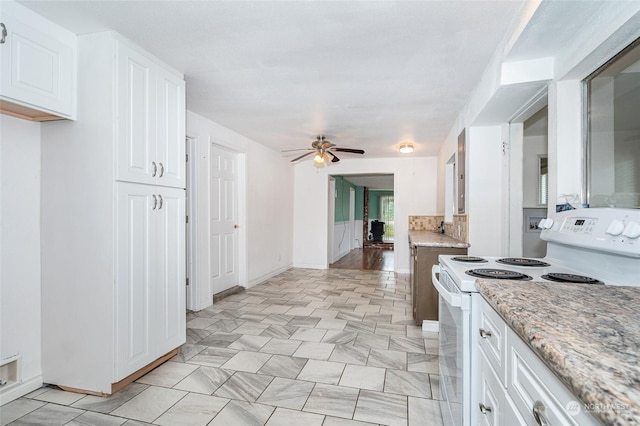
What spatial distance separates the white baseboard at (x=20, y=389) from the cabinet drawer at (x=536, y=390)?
2.72m

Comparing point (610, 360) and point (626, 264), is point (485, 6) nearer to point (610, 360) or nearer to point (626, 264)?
point (626, 264)

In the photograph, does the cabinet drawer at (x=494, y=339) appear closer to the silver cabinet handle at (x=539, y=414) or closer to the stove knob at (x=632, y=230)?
the silver cabinet handle at (x=539, y=414)

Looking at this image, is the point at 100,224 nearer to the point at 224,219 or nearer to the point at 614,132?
the point at 224,219

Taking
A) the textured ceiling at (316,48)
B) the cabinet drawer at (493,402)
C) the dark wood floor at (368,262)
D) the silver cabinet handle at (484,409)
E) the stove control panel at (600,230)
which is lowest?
the dark wood floor at (368,262)

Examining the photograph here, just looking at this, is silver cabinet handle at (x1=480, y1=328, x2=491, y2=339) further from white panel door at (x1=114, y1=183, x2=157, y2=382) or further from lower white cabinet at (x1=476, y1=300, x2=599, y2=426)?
white panel door at (x1=114, y1=183, x2=157, y2=382)

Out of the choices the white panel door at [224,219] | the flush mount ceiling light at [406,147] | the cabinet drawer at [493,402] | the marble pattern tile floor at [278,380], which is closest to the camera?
the cabinet drawer at [493,402]

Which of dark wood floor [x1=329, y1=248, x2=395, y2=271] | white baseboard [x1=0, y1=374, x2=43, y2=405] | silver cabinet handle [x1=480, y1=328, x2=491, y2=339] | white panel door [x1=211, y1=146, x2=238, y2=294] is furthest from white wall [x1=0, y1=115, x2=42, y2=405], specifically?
dark wood floor [x1=329, y1=248, x2=395, y2=271]

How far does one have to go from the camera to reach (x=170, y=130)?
2.49 m

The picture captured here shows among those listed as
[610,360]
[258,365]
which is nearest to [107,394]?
[258,365]

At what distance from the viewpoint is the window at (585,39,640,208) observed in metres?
1.46

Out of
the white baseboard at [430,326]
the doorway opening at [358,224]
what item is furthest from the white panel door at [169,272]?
the doorway opening at [358,224]

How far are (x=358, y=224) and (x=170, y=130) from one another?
9546 millimetres

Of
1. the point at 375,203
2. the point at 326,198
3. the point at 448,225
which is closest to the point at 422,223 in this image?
the point at 448,225

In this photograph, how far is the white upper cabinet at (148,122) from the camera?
82.4 inches
